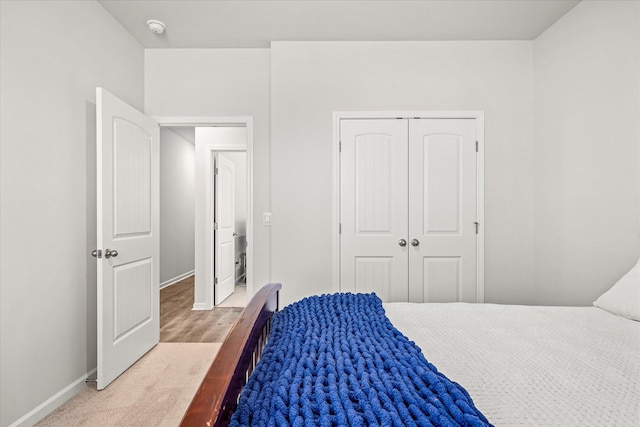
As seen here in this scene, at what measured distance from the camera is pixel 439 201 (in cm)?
297

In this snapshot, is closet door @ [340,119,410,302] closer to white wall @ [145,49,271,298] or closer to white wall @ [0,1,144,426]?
white wall @ [145,49,271,298]

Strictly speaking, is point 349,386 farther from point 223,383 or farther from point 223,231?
point 223,231

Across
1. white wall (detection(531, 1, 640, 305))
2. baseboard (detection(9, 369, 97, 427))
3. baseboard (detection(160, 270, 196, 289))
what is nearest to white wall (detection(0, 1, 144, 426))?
baseboard (detection(9, 369, 97, 427))

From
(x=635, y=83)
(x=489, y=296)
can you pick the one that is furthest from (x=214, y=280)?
(x=635, y=83)

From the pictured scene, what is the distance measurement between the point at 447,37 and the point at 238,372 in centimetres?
311

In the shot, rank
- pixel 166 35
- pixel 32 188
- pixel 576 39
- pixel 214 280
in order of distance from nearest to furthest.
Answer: pixel 32 188, pixel 576 39, pixel 166 35, pixel 214 280

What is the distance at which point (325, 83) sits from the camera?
9.78 feet

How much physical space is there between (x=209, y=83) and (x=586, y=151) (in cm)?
307

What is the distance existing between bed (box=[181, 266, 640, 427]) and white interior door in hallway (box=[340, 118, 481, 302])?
137cm

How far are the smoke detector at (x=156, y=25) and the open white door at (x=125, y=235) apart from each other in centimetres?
70

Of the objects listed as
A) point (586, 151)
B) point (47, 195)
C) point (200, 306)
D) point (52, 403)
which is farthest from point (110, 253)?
point (586, 151)

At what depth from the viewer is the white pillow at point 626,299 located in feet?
4.79

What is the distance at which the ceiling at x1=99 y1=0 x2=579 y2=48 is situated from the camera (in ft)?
8.13

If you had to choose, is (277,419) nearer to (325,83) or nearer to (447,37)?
(325,83)
